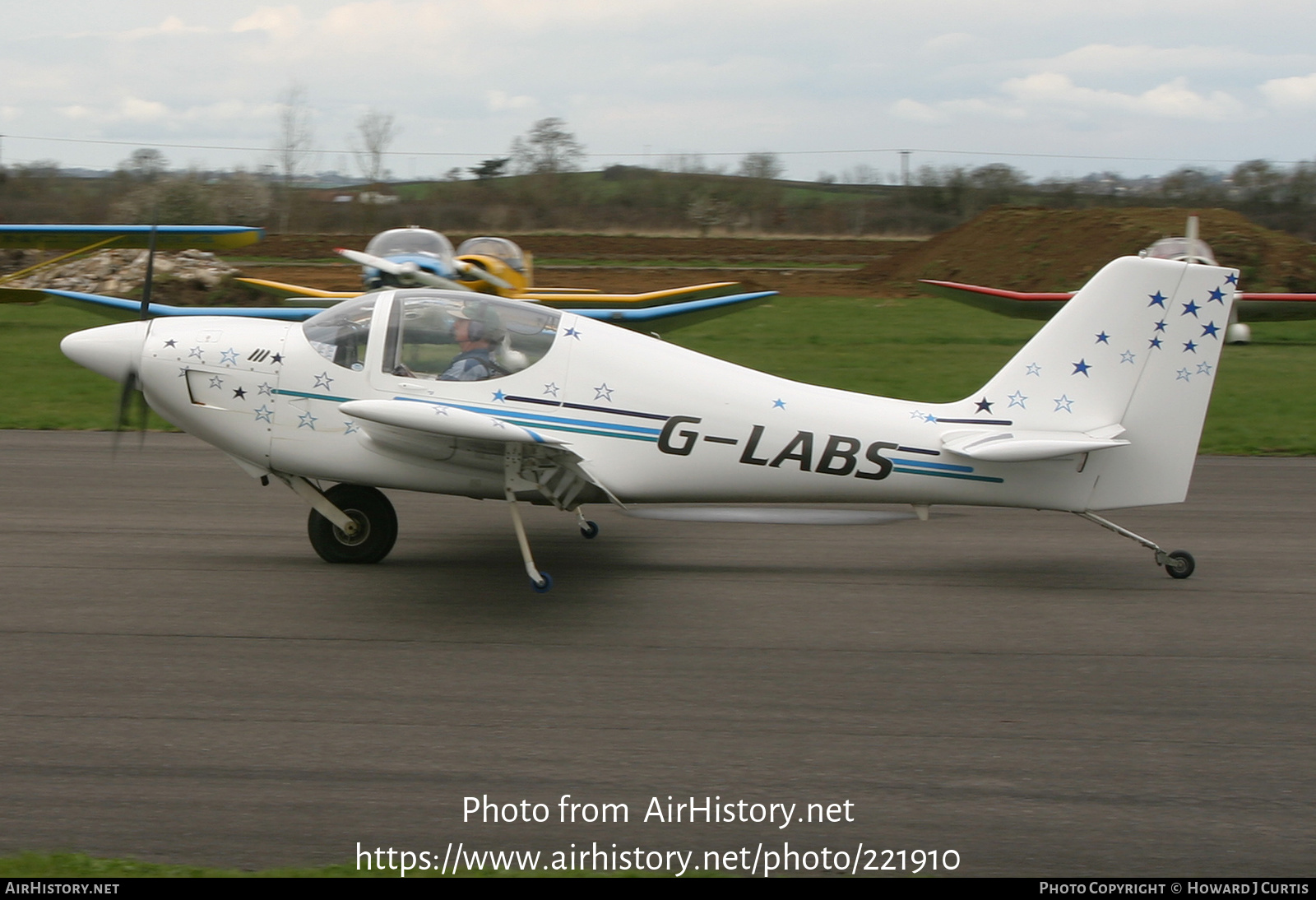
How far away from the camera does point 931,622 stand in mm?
6930

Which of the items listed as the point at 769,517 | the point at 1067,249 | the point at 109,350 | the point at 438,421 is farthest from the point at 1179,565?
the point at 1067,249

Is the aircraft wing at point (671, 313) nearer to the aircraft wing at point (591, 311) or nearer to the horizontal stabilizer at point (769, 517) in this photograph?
the aircraft wing at point (591, 311)

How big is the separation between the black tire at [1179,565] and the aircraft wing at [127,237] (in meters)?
14.0

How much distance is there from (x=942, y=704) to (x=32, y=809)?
394 centimetres

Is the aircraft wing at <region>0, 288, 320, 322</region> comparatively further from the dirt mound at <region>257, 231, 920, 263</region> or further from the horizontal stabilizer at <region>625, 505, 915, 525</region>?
the dirt mound at <region>257, 231, 920, 263</region>

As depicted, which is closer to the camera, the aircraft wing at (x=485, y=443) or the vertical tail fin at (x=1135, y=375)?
the aircraft wing at (x=485, y=443)

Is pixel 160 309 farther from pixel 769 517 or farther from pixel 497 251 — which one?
pixel 769 517

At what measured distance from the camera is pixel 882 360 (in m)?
20.7

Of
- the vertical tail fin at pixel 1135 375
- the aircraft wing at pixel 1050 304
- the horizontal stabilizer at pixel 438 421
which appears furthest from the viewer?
the aircraft wing at pixel 1050 304

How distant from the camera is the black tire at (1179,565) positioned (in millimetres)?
8000

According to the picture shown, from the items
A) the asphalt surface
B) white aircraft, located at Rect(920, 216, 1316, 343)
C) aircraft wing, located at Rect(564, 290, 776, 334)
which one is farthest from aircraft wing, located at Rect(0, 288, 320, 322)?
white aircraft, located at Rect(920, 216, 1316, 343)

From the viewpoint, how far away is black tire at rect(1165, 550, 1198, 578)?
8.00 meters

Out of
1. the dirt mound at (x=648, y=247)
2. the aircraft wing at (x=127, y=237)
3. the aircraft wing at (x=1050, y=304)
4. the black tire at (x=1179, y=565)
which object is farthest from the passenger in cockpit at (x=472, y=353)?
the dirt mound at (x=648, y=247)

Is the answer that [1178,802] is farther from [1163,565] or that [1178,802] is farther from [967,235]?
[967,235]
